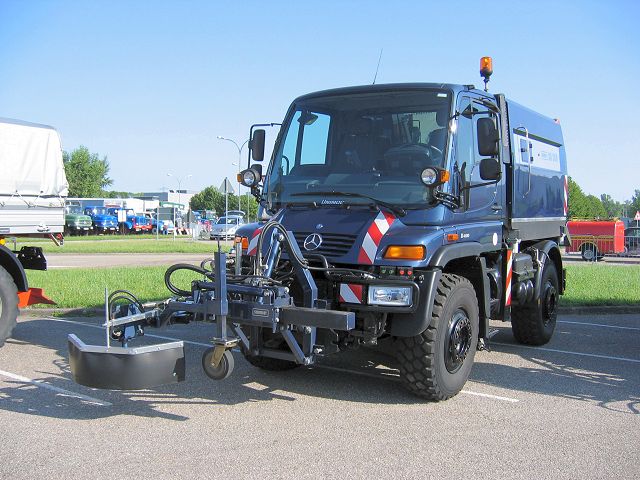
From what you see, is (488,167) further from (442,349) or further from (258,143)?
(258,143)

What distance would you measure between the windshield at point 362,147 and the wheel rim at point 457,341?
1.08 metres

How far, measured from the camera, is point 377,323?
529cm

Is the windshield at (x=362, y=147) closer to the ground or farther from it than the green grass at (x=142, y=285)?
farther from it

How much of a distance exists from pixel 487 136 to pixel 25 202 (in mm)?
5980

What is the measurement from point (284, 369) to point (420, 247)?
2.25m

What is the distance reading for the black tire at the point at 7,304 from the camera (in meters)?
7.55

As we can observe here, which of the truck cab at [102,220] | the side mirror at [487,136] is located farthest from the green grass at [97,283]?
the truck cab at [102,220]

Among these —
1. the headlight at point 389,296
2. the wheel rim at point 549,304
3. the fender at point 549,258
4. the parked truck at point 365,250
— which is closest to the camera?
the parked truck at point 365,250

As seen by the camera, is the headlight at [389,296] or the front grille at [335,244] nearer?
the headlight at [389,296]

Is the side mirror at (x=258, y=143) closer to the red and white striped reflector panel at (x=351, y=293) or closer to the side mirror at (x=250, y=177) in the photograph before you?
the side mirror at (x=250, y=177)

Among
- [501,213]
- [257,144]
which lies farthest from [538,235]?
[257,144]

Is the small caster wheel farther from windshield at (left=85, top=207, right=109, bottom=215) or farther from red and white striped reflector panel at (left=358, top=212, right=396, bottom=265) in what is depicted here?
windshield at (left=85, top=207, right=109, bottom=215)

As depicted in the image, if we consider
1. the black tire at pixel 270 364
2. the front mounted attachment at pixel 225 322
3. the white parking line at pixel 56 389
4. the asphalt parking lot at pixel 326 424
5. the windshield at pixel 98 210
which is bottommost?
the asphalt parking lot at pixel 326 424

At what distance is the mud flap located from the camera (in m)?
4.50
